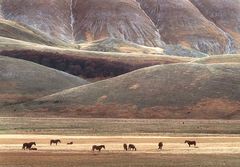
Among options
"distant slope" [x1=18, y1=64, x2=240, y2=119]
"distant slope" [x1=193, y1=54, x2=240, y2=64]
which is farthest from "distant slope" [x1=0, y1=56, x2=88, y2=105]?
"distant slope" [x1=193, y1=54, x2=240, y2=64]

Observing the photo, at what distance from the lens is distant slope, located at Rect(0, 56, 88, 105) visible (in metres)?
125

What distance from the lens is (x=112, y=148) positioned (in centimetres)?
5428

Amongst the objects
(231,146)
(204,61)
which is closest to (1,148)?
(231,146)

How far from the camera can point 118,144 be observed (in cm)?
5875

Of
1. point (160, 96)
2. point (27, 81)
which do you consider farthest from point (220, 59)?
point (27, 81)

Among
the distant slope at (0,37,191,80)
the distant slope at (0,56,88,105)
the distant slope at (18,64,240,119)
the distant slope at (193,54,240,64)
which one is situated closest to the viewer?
the distant slope at (18,64,240,119)

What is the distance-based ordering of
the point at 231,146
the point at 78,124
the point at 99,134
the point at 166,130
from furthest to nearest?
the point at 78,124
the point at 166,130
the point at 99,134
the point at 231,146

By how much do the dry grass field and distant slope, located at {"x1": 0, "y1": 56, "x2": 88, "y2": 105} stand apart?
37.1 meters

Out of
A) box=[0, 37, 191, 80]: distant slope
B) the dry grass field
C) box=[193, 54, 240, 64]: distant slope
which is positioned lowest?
the dry grass field

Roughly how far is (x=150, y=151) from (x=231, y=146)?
890cm

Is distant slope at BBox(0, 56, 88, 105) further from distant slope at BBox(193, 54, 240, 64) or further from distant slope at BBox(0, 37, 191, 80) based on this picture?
distant slope at BBox(193, 54, 240, 64)

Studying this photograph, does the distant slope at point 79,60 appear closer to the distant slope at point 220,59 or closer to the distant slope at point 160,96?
the distant slope at point 220,59

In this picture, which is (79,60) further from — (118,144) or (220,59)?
(118,144)

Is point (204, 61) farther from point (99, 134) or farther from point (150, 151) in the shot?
point (150, 151)
